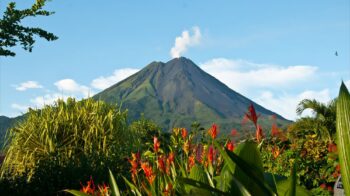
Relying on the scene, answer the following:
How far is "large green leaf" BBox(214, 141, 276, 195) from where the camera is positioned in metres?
1.44

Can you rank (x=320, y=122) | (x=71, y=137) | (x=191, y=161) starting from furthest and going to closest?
1. (x=320, y=122)
2. (x=71, y=137)
3. (x=191, y=161)

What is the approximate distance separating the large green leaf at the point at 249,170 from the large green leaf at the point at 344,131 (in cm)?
28

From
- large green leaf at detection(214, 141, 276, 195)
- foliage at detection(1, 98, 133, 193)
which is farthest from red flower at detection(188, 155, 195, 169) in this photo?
foliage at detection(1, 98, 133, 193)

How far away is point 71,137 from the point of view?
10734 millimetres

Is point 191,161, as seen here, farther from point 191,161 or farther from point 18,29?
point 18,29

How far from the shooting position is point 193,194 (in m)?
1.46

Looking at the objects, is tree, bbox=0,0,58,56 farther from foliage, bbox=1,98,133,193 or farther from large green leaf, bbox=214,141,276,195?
large green leaf, bbox=214,141,276,195

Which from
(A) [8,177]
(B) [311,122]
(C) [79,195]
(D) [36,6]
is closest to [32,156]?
(A) [8,177]

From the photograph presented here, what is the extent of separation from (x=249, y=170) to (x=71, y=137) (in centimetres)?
963

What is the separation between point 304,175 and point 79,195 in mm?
7202

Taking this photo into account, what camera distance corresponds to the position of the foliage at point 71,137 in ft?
33.1

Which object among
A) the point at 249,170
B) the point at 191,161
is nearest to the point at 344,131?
the point at 249,170

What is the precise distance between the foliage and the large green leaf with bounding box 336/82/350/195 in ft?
27.8

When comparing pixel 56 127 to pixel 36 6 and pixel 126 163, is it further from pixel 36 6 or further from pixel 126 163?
pixel 36 6
